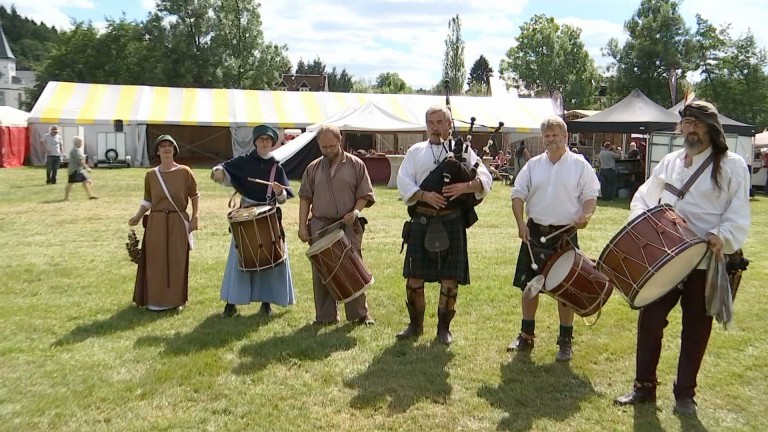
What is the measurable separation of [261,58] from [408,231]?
44.9 meters

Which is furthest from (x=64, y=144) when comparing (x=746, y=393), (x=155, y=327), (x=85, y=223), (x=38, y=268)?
(x=746, y=393)

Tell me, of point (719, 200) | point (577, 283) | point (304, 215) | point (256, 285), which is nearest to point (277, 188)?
point (304, 215)

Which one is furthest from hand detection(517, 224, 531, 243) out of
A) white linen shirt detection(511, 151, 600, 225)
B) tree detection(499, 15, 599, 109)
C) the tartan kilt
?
tree detection(499, 15, 599, 109)

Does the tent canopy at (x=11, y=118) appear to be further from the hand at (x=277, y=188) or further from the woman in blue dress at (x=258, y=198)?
the hand at (x=277, y=188)

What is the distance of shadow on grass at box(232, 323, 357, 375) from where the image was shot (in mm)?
4488

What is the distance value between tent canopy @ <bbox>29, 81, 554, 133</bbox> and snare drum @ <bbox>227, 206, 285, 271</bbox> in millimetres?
19141

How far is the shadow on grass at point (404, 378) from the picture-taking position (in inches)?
152

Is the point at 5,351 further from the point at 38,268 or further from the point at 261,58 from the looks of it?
the point at 261,58

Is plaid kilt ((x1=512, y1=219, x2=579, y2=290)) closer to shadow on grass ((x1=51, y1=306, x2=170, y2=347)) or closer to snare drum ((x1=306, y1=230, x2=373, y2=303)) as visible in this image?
snare drum ((x1=306, y1=230, x2=373, y2=303))

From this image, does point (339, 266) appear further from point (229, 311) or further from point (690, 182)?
point (690, 182)

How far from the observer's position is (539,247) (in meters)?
4.42

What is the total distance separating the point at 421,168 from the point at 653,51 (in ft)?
157

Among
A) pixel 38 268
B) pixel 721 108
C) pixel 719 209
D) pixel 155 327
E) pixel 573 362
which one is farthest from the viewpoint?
pixel 721 108

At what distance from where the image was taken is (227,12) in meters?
46.1
